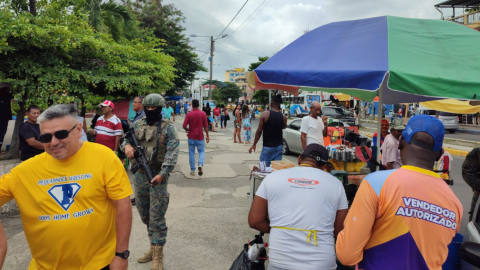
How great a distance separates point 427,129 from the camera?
177 cm

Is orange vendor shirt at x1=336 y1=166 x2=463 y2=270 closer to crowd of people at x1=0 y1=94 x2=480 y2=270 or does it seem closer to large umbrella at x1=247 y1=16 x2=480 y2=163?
crowd of people at x1=0 y1=94 x2=480 y2=270

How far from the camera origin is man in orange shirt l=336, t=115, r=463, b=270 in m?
1.65

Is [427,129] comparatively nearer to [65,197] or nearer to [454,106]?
[65,197]

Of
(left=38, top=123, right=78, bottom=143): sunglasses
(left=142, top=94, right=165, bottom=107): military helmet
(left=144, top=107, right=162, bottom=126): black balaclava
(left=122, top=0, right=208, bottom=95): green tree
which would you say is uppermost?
(left=122, top=0, right=208, bottom=95): green tree

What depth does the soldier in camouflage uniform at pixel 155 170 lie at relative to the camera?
355 cm

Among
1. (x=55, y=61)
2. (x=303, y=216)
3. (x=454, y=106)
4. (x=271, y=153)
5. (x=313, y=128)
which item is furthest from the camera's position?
(x=454, y=106)

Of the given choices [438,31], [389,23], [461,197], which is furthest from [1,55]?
[461,197]

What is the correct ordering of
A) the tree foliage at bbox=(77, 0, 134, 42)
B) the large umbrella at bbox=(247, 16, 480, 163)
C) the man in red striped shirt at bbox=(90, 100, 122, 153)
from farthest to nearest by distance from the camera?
the tree foliage at bbox=(77, 0, 134, 42), the man in red striped shirt at bbox=(90, 100, 122, 153), the large umbrella at bbox=(247, 16, 480, 163)

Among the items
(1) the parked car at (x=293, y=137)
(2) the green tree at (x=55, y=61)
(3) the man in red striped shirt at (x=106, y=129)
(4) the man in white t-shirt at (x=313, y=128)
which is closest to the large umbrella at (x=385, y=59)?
(4) the man in white t-shirt at (x=313, y=128)

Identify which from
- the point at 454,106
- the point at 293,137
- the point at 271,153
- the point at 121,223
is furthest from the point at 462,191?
the point at 121,223

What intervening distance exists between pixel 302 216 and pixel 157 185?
196cm

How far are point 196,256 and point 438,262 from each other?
2.92 metres

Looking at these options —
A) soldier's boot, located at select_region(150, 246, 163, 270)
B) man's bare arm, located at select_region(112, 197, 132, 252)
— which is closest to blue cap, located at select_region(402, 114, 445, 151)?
man's bare arm, located at select_region(112, 197, 132, 252)

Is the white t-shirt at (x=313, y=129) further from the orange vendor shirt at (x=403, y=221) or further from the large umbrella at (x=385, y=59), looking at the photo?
the orange vendor shirt at (x=403, y=221)
